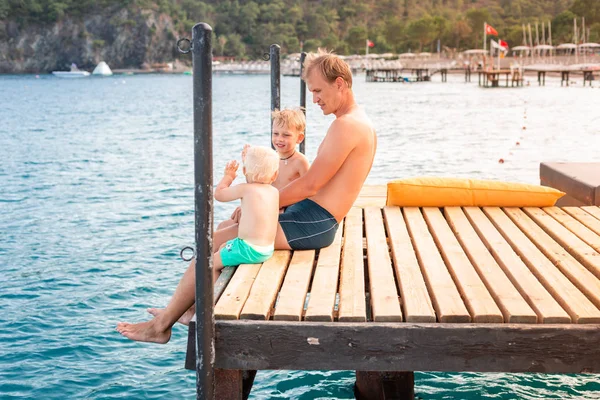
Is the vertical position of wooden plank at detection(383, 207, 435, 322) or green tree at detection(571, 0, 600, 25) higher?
green tree at detection(571, 0, 600, 25)

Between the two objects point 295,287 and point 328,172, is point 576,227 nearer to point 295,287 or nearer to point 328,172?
point 328,172

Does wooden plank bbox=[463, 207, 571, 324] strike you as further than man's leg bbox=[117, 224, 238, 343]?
No

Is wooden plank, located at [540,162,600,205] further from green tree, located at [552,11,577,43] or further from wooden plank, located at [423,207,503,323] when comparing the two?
green tree, located at [552,11,577,43]

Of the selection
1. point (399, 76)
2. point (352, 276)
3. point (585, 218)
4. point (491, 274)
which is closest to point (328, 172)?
point (352, 276)

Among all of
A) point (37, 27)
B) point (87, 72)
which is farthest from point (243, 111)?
point (37, 27)

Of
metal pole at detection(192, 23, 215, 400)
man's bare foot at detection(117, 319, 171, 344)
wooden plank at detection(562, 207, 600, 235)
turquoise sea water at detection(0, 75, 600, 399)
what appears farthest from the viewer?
turquoise sea water at detection(0, 75, 600, 399)

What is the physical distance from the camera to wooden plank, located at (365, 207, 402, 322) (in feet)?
13.6

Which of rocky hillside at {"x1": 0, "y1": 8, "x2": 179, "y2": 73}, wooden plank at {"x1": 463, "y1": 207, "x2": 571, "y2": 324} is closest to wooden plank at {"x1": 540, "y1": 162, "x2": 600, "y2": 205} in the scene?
wooden plank at {"x1": 463, "y1": 207, "x2": 571, "y2": 324}

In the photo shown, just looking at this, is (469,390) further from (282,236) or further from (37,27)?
(37,27)

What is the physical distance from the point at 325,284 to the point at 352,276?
0.90 ft

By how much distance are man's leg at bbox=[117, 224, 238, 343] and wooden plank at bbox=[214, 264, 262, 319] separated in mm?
249

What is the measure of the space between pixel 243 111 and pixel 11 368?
161ft

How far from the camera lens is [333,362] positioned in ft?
13.3

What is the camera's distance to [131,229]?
14.7 m
